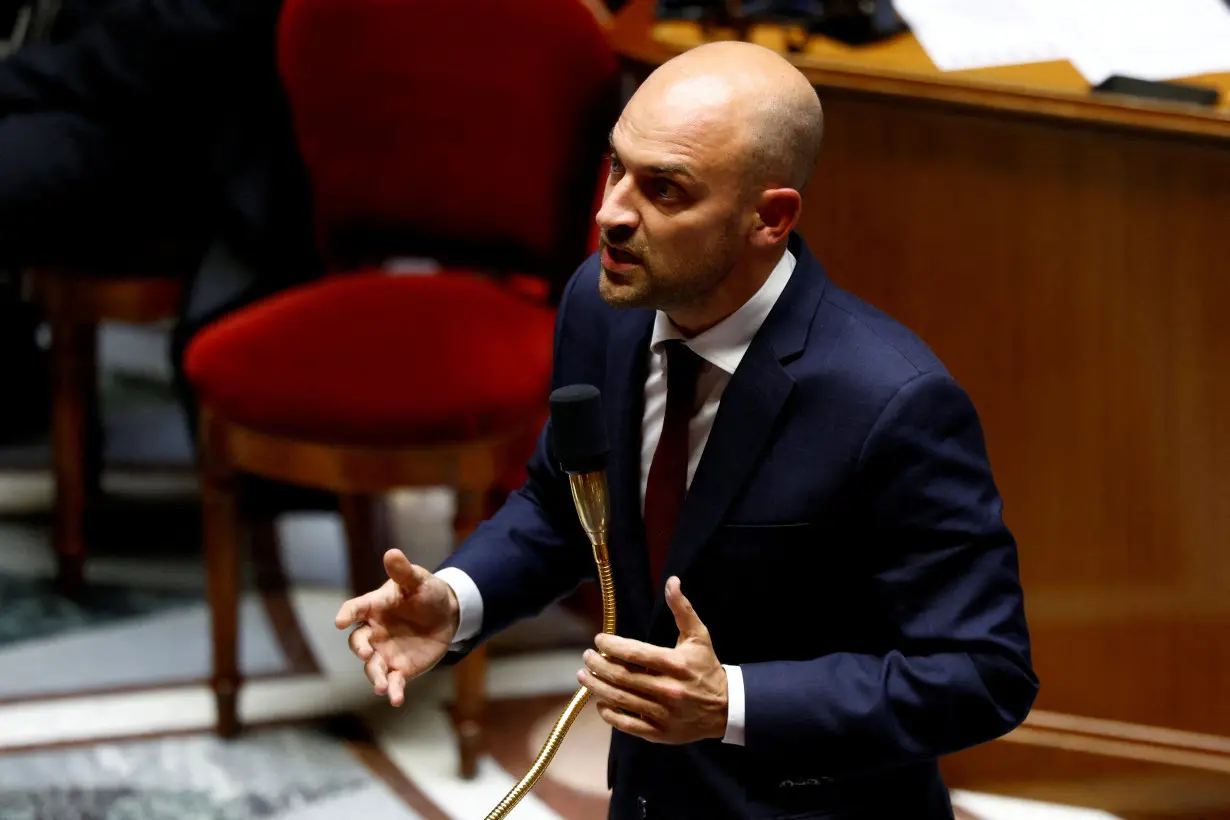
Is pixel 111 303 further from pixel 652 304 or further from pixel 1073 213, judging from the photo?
pixel 652 304

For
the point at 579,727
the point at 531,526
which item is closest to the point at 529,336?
the point at 579,727

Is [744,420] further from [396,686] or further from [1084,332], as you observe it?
[1084,332]

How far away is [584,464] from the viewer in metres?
1.26

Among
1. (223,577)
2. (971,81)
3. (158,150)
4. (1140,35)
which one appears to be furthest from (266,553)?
(1140,35)

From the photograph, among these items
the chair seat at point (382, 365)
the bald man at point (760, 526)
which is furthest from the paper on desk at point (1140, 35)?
the bald man at point (760, 526)

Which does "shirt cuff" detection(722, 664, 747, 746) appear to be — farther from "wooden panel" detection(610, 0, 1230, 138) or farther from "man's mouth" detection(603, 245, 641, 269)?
"wooden panel" detection(610, 0, 1230, 138)

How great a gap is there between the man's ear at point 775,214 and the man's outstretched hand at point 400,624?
1.27 ft

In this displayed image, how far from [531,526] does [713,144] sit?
0.44 meters

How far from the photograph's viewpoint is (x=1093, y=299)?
2.39 meters

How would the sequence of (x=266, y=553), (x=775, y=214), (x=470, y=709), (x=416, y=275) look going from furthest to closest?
(x=266, y=553) → (x=416, y=275) → (x=470, y=709) → (x=775, y=214)

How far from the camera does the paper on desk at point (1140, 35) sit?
7.64 feet

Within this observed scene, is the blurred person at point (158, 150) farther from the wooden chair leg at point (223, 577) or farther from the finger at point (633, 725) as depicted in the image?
the finger at point (633, 725)

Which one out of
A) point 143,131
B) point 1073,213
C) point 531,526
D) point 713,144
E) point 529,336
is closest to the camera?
point 713,144

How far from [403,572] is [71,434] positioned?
6.91 feet
